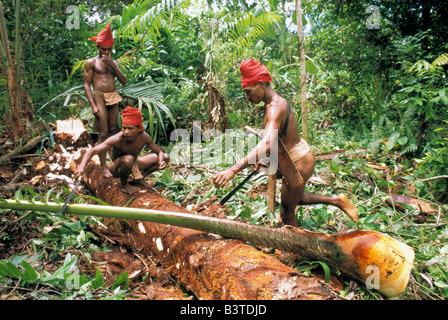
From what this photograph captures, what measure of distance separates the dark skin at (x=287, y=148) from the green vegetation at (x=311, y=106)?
1.03ft

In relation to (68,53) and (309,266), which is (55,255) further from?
(68,53)

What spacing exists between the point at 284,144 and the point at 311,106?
18.0 feet

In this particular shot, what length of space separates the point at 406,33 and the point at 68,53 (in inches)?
303

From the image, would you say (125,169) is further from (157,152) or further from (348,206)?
(348,206)

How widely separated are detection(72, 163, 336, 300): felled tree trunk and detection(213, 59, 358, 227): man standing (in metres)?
0.60

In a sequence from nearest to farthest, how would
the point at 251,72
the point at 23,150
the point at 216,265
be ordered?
the point at 216,265, the point at 251,72, the point at 23,150

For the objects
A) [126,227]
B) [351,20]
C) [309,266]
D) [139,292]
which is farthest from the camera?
[351,20]

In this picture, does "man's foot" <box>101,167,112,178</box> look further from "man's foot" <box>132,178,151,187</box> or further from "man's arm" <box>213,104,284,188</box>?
"man's arm" <box>213,104,284,188</box>

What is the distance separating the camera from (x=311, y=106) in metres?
7.49

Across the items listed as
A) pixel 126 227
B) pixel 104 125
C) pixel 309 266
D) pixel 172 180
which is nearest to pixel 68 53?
pixel 104 125

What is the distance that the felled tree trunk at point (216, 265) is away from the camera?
1.56 meters

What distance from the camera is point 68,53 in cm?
749

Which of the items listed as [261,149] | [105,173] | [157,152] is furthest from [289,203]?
[105,173]

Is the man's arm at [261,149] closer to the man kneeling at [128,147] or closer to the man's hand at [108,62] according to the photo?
the man kneeling at [128,147]
